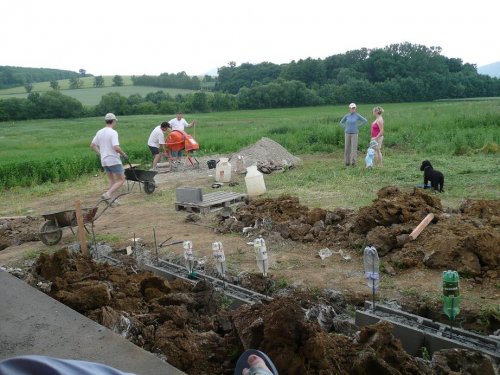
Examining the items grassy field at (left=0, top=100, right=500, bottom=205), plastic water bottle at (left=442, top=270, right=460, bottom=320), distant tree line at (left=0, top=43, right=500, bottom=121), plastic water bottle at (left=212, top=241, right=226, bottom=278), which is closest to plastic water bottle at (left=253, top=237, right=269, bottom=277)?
plastic water bottle at (left=212, top=241, right=226, bottom=278)

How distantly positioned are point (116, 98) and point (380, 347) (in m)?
60.2

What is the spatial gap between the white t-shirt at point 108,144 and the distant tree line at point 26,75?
2974 inches

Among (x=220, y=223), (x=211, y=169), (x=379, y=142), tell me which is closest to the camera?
(x=220, y=223)

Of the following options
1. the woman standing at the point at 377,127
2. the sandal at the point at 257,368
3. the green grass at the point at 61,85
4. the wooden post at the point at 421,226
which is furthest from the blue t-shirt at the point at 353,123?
the green grass at the point at 61,85

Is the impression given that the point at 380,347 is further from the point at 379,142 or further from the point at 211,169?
the point at 211,169

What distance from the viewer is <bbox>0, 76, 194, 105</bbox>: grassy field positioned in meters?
65.1

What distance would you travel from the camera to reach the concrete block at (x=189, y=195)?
890 cm

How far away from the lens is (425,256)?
213 inches

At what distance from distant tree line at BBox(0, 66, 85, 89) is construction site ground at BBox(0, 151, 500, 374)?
77603 millimetres

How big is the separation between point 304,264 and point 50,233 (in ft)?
14.1

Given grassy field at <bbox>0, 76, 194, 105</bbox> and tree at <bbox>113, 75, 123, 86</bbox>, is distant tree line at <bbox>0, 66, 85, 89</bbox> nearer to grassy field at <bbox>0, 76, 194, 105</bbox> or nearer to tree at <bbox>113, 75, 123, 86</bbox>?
grassy field at <bbox>0, 76, 194, 105</bbox>

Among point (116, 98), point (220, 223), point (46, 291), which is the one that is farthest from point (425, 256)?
point (116, 98)

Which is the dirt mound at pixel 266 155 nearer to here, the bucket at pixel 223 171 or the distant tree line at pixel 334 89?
the bucket at pixel 223 171

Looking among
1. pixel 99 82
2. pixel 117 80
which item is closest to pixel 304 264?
pixel 99 82
